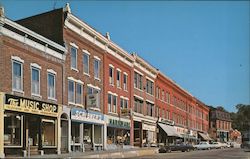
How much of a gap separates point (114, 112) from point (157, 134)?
18.2 meters

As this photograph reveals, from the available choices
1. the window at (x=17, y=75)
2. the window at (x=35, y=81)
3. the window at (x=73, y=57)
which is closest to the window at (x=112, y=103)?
the window at (x=73, y=57)

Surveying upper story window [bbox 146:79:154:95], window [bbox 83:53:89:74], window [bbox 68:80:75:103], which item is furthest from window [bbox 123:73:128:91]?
window [bbox 68:80:75:103]

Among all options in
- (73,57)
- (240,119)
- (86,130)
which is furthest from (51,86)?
(240,119)

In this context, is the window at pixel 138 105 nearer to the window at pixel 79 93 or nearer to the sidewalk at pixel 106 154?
the sidewalk at pixel 106 154

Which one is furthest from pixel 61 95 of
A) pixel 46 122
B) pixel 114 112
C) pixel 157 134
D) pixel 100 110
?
pixel 157 134

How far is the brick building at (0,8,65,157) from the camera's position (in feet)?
89.1

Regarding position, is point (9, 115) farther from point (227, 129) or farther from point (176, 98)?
point (227, 129)

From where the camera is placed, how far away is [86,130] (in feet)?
128

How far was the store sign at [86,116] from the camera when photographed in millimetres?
35625

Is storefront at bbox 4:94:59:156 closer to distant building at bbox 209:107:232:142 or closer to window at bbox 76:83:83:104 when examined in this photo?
window at bbox 76:83:83:104

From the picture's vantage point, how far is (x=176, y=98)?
247 feet

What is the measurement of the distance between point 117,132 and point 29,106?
19012mm

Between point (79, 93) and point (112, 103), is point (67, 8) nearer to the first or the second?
point (79, 93)

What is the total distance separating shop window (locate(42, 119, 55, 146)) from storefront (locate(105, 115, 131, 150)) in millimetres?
10203
